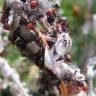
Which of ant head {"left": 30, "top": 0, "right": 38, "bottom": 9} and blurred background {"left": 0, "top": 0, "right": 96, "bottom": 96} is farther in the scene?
blurred background {"left": 0, "top": 0, "right": 96, "bottom": 96}

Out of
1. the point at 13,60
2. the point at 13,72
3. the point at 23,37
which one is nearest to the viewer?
the point at 23,37

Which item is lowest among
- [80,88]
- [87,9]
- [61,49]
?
[80,88]

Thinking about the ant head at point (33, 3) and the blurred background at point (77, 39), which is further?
the blurred background at point (77, 39)

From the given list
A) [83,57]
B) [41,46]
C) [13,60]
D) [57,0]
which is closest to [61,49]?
[41,46]

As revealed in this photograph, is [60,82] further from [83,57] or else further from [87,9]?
[87,9]

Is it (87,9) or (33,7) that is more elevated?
(87,9)

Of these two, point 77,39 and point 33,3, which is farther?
point 77,39

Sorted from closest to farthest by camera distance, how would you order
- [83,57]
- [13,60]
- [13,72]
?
Answer: 1. [13,72]
2. [13,60]
3. [83,57]

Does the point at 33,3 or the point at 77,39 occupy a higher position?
the point at 77,39
